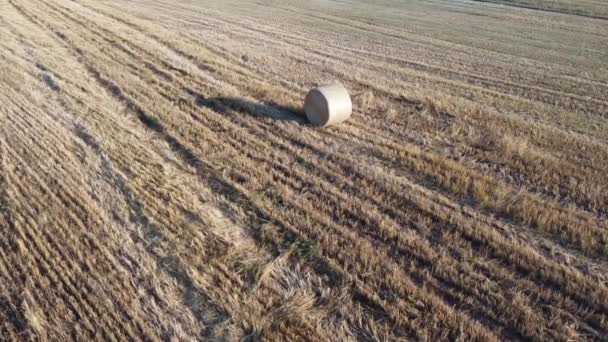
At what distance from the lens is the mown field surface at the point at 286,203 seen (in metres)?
4.53

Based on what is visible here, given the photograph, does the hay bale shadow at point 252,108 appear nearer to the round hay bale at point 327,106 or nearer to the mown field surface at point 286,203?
the mown field surface at point 286,203

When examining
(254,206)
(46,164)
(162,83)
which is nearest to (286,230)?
(254,206)

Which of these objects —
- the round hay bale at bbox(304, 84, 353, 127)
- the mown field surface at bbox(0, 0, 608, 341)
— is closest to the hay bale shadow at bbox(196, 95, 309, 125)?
the mown field surface at bbox(0, 0, 608, 341)

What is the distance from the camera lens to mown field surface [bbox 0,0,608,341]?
4.53 meters

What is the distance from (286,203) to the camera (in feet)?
20.9

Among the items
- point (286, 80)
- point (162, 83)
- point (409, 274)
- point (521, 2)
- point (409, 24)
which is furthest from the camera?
point (521, 2)

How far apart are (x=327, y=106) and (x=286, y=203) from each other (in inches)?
117

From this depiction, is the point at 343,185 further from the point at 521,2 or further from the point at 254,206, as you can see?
the point at 521,2

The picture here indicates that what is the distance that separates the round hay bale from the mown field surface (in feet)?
A: 1.10

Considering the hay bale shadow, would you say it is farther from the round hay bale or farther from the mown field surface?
the round hay bale

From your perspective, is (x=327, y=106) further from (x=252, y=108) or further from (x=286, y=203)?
(x=286, y=203)

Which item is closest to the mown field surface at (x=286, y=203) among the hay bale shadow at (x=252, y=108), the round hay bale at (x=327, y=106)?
the hay bale shadow at (x=252, y=108)

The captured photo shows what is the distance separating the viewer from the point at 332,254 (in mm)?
5387

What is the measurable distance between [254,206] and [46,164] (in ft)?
11.9
